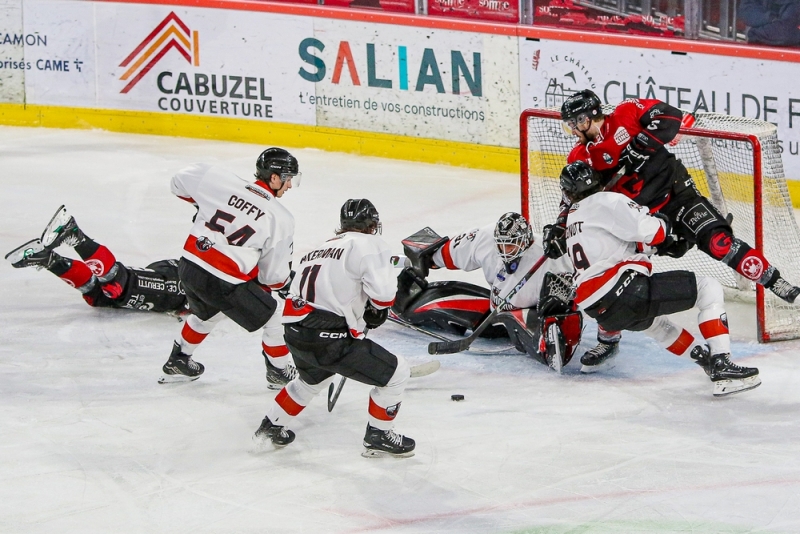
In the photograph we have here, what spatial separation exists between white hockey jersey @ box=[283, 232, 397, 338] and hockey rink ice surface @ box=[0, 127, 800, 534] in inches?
23.5

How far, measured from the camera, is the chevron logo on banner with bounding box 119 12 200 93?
10133 millimetres

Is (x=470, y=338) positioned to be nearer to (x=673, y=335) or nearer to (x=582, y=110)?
(x=673, y=335)

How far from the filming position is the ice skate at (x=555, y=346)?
18.3ft

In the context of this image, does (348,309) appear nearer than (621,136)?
Yes

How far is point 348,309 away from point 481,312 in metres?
1.63

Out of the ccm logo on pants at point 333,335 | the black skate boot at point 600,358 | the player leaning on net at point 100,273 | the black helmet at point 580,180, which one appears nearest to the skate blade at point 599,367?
the black skate boot at point 600,358

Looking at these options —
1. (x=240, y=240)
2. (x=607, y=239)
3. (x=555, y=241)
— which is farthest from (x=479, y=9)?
(x=240, y=240)

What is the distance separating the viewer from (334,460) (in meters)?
4.79

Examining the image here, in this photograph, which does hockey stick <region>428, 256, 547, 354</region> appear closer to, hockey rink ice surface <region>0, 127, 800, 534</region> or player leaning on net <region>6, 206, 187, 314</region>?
hockey rink ice surface <region>0, 127, 800, 534</region>

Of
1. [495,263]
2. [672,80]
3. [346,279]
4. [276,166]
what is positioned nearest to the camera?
[346,279]

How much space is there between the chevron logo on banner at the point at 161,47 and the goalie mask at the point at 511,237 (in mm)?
4982

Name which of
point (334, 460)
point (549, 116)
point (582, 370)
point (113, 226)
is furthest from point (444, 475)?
point (113, 226)

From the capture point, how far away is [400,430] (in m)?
5.05

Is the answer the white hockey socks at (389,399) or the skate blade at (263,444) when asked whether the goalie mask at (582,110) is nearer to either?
the white hockey socks at (389,399)
